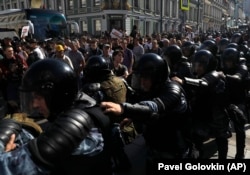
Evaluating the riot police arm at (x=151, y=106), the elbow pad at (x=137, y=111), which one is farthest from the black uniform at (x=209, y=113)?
the elbow pad at (x=137, y=111)

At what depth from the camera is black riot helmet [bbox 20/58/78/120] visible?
150 cm

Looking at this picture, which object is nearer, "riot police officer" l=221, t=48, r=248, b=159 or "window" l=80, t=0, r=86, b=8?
"riot police officer" l=221, t=48, r=248, b=159

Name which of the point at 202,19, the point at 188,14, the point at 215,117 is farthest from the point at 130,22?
the point at 202,19

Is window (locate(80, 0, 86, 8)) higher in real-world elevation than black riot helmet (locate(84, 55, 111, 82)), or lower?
higher

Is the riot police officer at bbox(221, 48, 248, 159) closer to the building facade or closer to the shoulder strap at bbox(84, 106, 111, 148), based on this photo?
the shoulder strap at bbox(84, 106, 111, 148)

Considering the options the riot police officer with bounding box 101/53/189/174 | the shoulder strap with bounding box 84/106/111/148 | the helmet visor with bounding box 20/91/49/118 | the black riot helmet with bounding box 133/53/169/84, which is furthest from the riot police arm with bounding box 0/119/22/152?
the black riot helmet with bounding box 133/53/169/84

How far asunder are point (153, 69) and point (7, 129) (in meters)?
1.30

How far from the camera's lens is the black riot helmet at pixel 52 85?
1.50 metres

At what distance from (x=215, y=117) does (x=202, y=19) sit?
65.7 meters

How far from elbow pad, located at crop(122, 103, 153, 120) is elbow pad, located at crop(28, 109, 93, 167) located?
0.47 meters

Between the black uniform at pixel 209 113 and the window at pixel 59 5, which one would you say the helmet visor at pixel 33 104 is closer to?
the black uniform at pixel 209 113

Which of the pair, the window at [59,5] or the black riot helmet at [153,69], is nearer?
the black riot helmet at [153,69]

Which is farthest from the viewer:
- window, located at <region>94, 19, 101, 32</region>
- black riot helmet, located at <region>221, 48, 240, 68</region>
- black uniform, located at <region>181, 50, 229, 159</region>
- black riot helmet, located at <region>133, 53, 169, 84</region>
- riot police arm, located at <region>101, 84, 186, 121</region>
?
window, located at <region>94, 19, 101, 32</region>

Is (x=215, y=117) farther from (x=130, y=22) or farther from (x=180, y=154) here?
(x=130, y=22)
